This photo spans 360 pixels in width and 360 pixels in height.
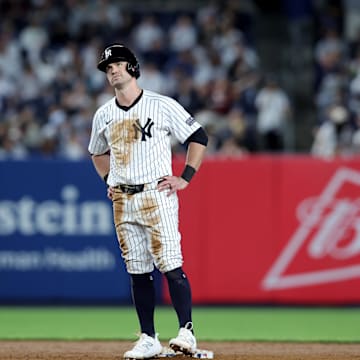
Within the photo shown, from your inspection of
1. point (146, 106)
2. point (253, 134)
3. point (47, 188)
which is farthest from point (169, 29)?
point (146, 106)

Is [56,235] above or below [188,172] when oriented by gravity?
below

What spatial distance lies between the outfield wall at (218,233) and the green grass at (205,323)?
256mm

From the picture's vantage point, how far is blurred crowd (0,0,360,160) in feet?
51.5

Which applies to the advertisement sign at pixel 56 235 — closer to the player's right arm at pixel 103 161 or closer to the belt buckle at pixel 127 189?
the player's right arm at pixel 103 161

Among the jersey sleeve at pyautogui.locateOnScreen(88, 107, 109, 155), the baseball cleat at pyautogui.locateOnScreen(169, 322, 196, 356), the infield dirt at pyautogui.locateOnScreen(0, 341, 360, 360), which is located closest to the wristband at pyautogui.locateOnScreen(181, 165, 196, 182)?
the jersey sleeve at pyautogui.locateOnScreen(88, 107, 109, 155)

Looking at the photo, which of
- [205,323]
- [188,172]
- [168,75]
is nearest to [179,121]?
[188,172]

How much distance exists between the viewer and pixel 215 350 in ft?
28.5

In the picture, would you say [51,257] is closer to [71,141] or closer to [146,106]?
[71,141]

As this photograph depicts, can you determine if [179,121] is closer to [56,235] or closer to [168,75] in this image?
[56,235]

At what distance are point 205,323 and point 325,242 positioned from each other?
7.56ft

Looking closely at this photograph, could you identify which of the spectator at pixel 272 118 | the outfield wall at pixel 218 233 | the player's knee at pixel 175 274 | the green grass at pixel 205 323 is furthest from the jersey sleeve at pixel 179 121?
the spectator at pixel 272 118

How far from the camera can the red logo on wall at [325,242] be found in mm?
12891

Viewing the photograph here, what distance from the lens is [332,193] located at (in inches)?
510

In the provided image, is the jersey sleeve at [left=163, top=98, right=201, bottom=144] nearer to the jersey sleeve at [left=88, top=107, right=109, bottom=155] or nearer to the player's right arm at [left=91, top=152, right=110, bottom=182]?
the jersey sleeve at [left=88, top=107, right=109, bottom=155]
